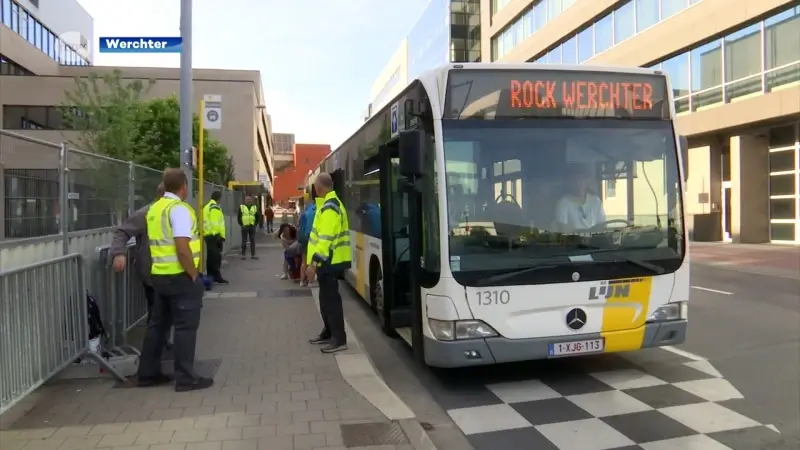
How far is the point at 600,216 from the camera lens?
230 inches

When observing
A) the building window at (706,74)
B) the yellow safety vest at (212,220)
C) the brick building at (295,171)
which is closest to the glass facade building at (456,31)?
the building window at (706,74)

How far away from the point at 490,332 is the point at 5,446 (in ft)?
11.9

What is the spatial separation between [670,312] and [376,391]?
2.78 meters

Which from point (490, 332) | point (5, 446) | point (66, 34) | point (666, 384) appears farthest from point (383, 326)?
point (66, 34)

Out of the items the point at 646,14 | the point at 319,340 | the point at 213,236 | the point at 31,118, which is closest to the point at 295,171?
the point at 31,118

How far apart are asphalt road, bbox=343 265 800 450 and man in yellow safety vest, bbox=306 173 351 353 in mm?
608

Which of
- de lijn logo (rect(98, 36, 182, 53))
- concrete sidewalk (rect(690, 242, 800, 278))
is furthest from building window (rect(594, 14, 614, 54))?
de lijn logo (rect(98, 36, 182, 53))

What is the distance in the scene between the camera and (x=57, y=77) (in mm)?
44625

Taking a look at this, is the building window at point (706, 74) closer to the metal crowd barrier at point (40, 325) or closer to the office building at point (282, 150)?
the metal crowd barrier at point (40, 325)

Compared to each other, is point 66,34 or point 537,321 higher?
point 66,34

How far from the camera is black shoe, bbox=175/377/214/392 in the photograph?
18.2 feet

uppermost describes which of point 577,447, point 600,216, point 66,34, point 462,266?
point 66,34

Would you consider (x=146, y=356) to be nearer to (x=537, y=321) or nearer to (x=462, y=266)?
(x=462, y=266)

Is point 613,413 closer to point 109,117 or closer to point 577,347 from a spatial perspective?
point 577,347
